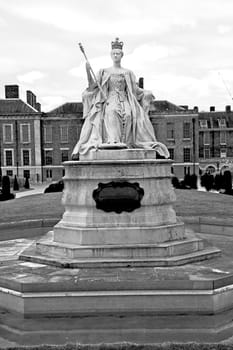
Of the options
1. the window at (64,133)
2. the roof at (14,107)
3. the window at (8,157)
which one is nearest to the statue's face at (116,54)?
the window at (64,133)

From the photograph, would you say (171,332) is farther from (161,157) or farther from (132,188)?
(161,157)

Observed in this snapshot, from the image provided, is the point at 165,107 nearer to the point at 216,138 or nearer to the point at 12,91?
the point at 216,138

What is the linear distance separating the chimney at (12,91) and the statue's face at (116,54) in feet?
222

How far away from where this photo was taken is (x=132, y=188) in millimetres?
9938

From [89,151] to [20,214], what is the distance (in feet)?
29.2

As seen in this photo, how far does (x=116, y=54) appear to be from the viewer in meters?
11.1

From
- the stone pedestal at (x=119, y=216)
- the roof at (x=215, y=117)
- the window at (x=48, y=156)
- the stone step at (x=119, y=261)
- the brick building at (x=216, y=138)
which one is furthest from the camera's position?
the roof at (x=215, y=117)

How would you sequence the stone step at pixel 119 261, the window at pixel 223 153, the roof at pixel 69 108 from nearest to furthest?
the stone step at pixel 119 261 < the roof at pixel 69 108 < the window at pixel 223 153

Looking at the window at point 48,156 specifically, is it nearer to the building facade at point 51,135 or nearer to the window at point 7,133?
the building facade at point 51,135

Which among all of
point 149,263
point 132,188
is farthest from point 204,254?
point 132,188

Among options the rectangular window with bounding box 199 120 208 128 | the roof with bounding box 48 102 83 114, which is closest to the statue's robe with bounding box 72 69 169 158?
the roof with bounding box 48 102 83 114

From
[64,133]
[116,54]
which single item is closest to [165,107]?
[64,133]

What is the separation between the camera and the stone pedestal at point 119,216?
944 centimetres

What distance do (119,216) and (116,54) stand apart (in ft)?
12.2
